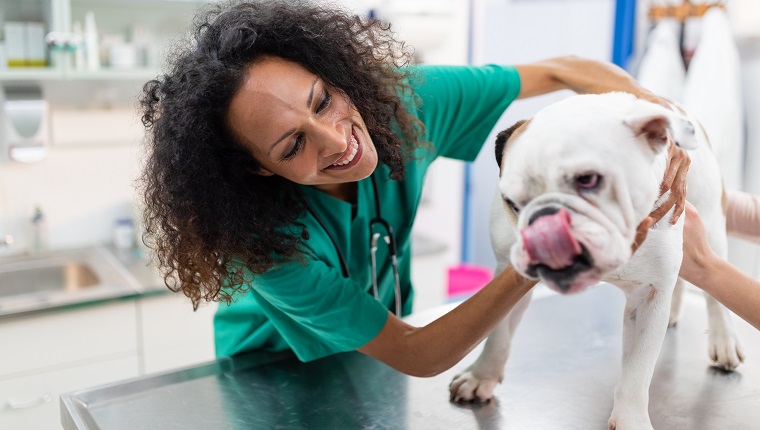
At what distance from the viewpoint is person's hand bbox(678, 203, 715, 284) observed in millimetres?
1078

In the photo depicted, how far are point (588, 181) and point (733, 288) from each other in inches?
17.7

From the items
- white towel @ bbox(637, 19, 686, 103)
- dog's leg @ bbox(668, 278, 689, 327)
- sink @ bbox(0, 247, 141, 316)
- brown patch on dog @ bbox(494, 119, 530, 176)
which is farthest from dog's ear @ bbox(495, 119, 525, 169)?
white towel @ bbox(637, 19, 686, 103)

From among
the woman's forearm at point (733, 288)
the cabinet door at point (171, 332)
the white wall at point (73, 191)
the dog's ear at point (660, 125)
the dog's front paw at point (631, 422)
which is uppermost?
the dog's ear at point (660, 125)

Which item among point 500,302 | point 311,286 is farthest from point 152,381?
point 500,302

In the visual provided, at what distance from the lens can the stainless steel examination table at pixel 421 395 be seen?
1.18m

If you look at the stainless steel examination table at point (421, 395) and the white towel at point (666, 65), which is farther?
the white towel at point (666, 65)

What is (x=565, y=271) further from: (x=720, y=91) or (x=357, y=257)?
(x=720, y=91)

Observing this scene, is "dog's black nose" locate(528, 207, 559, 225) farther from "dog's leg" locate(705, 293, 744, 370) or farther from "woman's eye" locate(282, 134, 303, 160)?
"dog's leg" locate(705, 293, 744, 370)

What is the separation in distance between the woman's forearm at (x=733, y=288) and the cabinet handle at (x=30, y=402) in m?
1.77

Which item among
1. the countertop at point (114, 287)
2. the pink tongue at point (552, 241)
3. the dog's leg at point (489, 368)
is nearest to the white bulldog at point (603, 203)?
the pink tongue at point (552, 241)

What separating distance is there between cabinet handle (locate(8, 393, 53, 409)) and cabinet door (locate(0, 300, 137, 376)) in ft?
0.25

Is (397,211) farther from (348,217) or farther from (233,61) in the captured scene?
(233,61)

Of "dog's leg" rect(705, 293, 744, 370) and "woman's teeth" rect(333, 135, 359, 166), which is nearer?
"woman's teeth" rect(333, 135, 359, 166)

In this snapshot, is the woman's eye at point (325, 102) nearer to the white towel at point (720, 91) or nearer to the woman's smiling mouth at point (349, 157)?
the woman's smiling mouth at point (349, 157)
